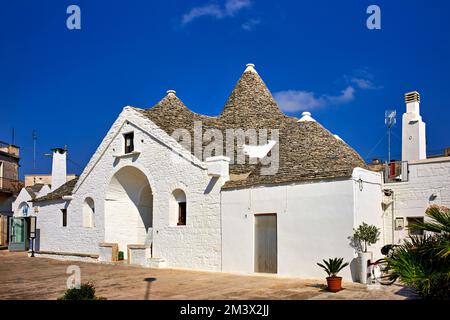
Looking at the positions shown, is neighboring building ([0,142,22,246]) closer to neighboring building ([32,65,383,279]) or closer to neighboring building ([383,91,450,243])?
neighboring building ([32,65,383,279])

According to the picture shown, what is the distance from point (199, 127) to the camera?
70.3ft

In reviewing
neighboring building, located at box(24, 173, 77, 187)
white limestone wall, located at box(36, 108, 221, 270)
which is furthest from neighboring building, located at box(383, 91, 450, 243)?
neighboring building, located at box(24, 173, 77, 187)

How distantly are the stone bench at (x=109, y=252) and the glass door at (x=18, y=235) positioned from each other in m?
11.0

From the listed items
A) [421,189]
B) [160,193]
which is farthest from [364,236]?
[160,193]

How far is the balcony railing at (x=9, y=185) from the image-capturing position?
3338cm

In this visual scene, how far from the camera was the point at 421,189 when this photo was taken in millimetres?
15992

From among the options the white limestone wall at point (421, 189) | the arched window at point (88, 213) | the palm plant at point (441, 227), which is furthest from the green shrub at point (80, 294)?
the arched window at point (88, 213)

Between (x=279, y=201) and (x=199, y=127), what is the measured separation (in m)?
7.79

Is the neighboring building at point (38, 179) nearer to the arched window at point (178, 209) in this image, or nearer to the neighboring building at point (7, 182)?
the neighboring building at point (7, 182)

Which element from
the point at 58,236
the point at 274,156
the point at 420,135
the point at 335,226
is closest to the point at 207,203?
the point at 274,156

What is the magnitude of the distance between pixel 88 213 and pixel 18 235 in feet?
31.1

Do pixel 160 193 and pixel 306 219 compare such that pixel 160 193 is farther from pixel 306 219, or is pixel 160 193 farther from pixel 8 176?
pixel 8 176

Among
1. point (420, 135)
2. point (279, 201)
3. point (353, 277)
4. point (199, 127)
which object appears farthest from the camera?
point (199, 127)
